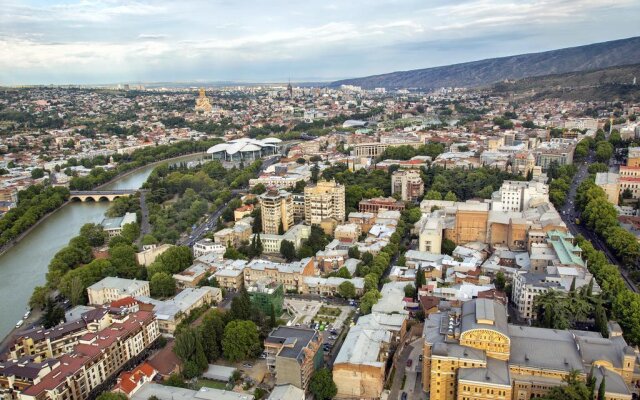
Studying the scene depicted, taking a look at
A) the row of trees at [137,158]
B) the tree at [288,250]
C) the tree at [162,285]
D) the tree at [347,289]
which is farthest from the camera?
the row of trees at [137,158]

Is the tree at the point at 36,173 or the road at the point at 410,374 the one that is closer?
the road at the point at 410,374

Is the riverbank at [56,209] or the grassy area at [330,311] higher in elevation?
the riverbank at [56,209]

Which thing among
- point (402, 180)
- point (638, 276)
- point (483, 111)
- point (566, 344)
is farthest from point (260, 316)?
point (483, 111)

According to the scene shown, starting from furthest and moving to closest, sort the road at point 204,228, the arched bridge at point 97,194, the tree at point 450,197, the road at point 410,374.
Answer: the arched bridge at point 97,194, the tree at point 450,197, the road at point 204,228, the road at point 410,374

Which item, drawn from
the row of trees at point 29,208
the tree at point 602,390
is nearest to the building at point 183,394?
the tree at point 602,390

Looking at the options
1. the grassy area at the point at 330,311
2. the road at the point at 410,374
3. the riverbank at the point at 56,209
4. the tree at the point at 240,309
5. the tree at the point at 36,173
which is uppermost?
the tree at the point at 36,173

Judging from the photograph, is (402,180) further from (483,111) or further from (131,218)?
(483,111)

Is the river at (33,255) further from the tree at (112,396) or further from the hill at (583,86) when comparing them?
the hill at (583,86)
